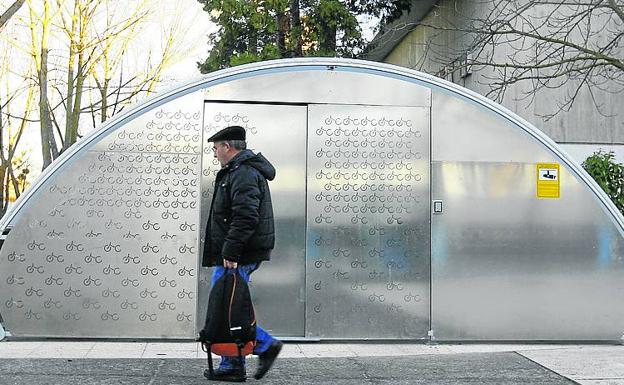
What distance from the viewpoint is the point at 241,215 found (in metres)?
5.91

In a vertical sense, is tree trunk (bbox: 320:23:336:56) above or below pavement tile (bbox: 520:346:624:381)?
above

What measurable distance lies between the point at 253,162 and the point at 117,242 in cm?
236

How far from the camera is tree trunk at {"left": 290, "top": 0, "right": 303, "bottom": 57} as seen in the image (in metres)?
19.9

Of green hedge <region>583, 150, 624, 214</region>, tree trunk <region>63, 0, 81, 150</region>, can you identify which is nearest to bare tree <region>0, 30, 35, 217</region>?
tree trunk <region>63, 0, 81, 150</region>

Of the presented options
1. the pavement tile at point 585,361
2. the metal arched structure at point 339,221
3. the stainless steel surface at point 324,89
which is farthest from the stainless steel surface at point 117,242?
the pavement tile at point 585,361

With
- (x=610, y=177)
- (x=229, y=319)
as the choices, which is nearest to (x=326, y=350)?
(x=229, y=319)

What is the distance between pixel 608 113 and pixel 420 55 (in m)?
5.97

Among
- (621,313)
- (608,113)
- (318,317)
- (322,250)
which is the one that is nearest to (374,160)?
(322,250)

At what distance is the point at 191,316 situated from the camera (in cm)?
793

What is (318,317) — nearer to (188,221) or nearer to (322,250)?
(322,250)

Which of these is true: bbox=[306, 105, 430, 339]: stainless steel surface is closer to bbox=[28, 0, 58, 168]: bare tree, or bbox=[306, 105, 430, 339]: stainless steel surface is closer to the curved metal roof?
the curved metal roof

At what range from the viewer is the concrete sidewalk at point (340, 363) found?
6352mm

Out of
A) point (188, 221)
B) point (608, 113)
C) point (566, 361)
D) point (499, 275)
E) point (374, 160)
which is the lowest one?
point (566, 361)

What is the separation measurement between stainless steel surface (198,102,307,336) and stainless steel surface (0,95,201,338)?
198 mm
